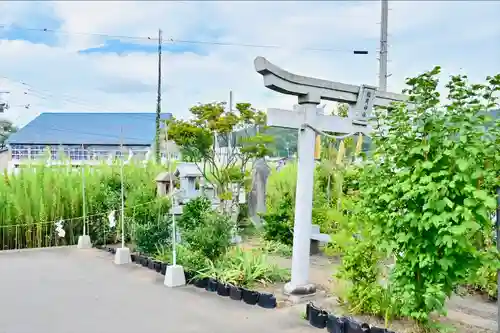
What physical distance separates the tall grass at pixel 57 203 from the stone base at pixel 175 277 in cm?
233

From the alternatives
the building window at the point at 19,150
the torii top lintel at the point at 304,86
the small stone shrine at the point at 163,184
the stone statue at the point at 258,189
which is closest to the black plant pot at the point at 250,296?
the torii top lintel at the point at 304,86

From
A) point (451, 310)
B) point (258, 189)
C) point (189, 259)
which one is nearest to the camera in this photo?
point (451, 310)

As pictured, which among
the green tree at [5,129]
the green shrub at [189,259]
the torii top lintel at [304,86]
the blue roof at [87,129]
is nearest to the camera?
the torii top lintel at [304,86]

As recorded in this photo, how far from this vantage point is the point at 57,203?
318 inches

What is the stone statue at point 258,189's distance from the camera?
8758mm

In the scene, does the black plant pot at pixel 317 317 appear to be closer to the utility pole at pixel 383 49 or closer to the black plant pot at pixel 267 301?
the black plant pot at pixel 267 301

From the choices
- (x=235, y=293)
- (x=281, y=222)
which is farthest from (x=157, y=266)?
(x=281, y=222)

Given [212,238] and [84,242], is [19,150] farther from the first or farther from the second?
[212,238]

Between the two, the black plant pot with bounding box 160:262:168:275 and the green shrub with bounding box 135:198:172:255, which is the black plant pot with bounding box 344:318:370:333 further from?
the green shrub with bounding box 135:198:172:255

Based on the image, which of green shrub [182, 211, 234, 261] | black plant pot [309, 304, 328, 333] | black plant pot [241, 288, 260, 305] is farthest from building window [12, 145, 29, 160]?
black plant pot [309, 304, 328, 333]

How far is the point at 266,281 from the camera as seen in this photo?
502 centimetres

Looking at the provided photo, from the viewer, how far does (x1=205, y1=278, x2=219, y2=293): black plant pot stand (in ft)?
15.9

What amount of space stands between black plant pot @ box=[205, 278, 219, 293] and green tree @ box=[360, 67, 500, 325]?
198cm

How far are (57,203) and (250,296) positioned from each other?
4933mm
